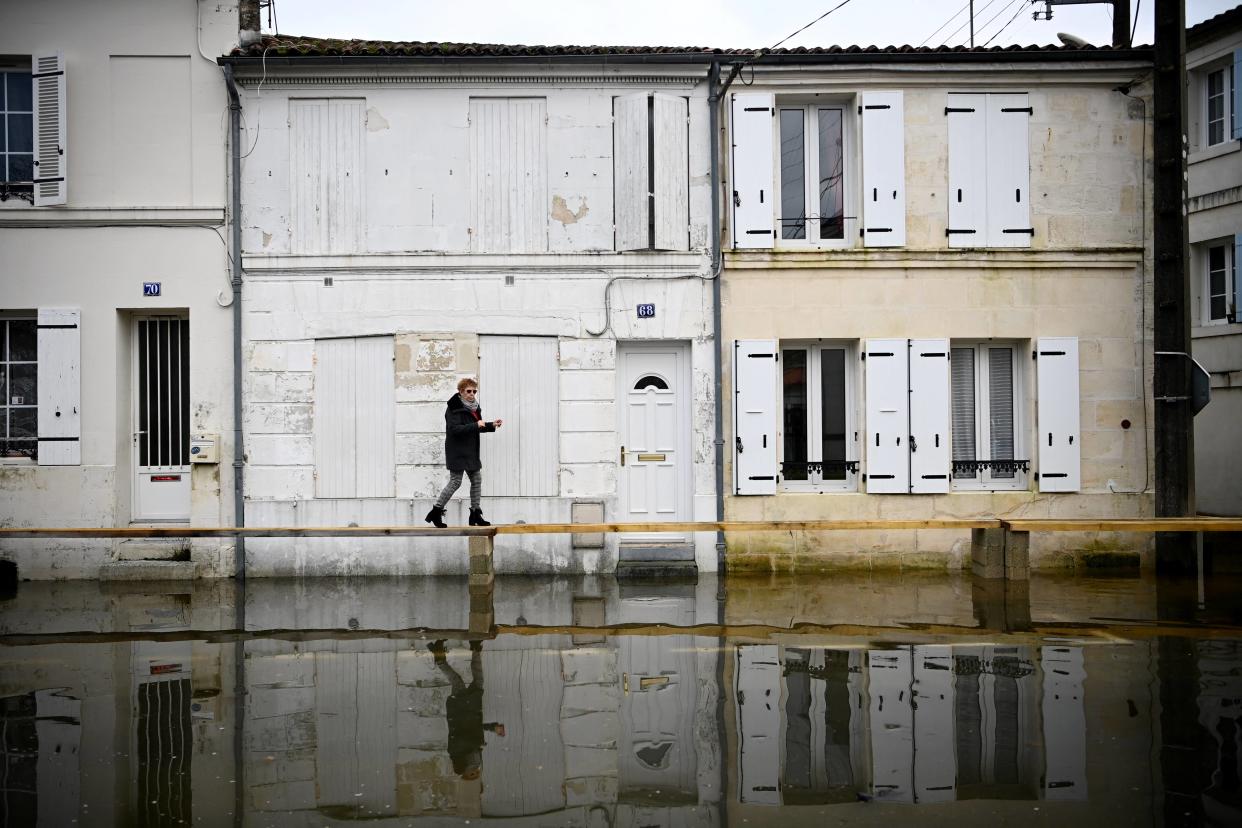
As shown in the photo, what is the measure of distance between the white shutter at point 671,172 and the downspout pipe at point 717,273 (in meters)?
0.30

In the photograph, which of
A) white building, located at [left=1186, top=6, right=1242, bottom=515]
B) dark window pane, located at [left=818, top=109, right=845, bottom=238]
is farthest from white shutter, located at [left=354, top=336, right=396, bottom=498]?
white building, located at [left=1186, top=6, right=1242, bottom=515]

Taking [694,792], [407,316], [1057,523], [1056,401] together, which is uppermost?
[407,316]

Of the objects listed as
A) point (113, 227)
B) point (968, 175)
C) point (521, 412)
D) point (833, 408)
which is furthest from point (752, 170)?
point (113, 227)

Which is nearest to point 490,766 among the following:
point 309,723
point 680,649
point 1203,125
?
point 309,723

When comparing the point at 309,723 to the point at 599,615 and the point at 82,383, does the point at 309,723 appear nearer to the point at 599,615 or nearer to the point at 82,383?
the point at 599,615

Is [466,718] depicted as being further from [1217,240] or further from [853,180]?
[1217,240]

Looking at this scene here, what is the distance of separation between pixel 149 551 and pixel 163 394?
1789 millimetres

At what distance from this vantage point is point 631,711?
19.4 ft

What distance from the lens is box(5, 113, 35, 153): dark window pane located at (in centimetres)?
1127

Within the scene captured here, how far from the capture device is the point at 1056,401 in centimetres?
1121

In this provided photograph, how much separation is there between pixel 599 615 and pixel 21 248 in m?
7.67

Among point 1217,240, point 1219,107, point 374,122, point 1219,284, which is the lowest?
point 1219,284

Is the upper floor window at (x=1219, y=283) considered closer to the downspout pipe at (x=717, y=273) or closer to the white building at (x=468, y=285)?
the downspout pipe at (x=717, y=273)

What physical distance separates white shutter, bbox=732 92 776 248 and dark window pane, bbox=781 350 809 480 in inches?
54.1
